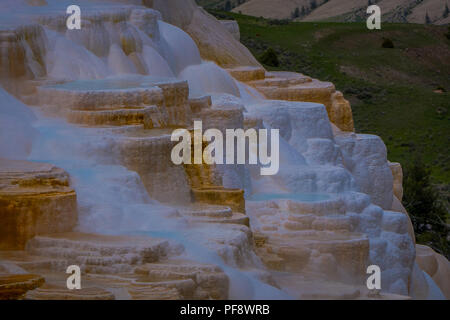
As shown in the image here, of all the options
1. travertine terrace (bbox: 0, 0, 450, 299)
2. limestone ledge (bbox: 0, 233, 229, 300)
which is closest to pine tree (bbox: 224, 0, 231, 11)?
travertine terrace (bbox: 0, 0, 450, 299)

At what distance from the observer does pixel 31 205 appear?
9914mm

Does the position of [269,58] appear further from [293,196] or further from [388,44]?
[293,196]

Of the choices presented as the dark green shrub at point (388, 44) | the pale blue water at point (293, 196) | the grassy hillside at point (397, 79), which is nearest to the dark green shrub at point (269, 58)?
the grassy hillside at point (397, 79)

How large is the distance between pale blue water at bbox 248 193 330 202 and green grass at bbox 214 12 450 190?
54.4 feet

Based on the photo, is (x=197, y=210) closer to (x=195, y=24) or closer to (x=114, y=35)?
(x=114, y=35)

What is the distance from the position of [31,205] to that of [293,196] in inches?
220

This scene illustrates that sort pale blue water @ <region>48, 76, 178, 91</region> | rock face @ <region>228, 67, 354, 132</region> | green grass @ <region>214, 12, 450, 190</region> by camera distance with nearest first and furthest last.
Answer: pale blue water @ <region>48, 76, 178, 91</region>
rock face @ <region>228, 67, 354, 132</region>
green grass @ <region>214, 12, 450, 190</region>

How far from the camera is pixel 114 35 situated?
611 inches

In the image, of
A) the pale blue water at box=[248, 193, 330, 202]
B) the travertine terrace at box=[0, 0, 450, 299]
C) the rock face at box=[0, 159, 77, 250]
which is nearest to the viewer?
the travertine terrace at box=[0, 0, 450, 299]

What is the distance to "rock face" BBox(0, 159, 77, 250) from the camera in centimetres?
987

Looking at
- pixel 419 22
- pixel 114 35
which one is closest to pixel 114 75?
pixel 114 35

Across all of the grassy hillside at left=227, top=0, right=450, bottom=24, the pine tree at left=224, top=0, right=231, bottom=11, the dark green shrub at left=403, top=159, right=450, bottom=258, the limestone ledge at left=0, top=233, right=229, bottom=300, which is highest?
the pine tree at left=224, top=0, right=231, bottom=11

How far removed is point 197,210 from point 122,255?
237cm

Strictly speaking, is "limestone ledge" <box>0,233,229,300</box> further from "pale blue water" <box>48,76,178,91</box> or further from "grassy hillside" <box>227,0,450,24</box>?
"grassy hillside" <box>227,0,450,24</box>
